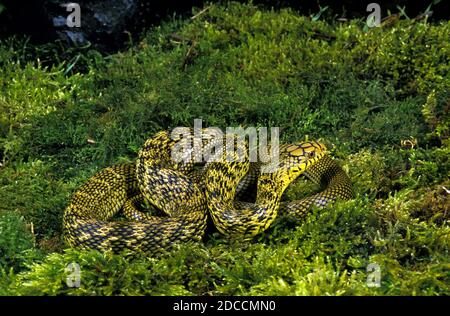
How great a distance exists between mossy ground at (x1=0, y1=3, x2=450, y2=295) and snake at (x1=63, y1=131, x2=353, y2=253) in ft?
0.56

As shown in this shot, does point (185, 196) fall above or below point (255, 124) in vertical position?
below

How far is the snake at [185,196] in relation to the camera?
5.21 metres

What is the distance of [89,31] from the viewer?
27.0 ft

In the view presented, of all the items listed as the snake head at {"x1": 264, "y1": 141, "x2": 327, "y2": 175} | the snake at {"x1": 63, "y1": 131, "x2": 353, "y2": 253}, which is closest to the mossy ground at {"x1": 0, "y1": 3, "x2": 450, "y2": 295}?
the snake at {"x1": 63, "y1": 131, "x2": 353, "y2": 253}

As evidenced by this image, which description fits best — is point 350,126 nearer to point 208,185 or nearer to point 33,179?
point 208,185

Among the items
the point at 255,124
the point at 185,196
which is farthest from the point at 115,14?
the point at 185,196

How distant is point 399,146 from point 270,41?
2.28 m

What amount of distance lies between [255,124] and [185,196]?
1803mm

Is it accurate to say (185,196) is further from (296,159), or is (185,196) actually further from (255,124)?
(255,124)

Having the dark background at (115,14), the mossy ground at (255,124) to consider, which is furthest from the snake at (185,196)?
the dark background at (115,14)

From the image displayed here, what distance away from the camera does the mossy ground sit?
495 cm

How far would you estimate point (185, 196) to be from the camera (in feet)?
18.6

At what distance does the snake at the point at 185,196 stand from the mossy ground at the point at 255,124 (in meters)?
0.17

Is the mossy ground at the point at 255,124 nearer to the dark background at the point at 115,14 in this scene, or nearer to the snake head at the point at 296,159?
the dark background at the point at 115,14
